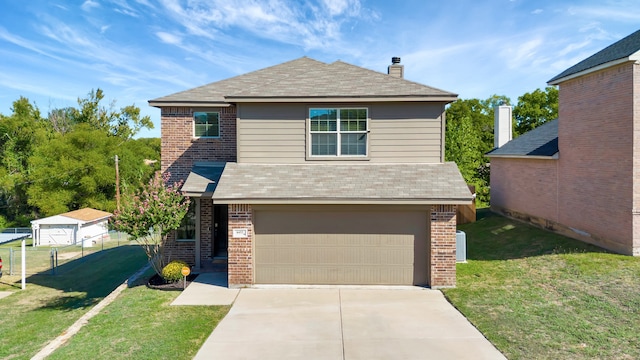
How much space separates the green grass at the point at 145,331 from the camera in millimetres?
6508

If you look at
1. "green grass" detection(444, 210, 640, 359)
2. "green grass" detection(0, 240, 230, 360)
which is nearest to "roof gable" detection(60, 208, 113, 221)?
"green grass" detection(0, 240, 230, 360)

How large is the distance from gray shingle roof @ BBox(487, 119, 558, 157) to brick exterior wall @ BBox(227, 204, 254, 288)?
12.6 meters

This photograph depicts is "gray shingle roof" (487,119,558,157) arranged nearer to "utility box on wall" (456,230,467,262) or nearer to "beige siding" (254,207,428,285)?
"utility box on wall" (456,230,467,262)

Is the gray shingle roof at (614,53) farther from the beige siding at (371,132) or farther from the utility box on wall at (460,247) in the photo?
the utility box on wall at (460,247)

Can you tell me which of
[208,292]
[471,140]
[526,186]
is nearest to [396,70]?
[526,186]

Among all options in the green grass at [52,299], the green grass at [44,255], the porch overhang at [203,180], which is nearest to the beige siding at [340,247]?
the porch overhang at [203,180]

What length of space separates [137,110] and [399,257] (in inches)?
1736

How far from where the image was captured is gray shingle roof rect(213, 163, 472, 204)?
977 centimetres

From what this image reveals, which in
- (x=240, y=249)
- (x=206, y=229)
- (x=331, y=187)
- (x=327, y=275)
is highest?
(x=331, y=187)

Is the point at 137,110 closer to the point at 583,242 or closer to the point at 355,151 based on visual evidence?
the point at 355,151

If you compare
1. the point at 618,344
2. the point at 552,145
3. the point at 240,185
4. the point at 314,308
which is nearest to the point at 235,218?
the point at 240,185

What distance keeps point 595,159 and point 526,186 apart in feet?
16.9

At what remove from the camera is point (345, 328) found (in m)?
7.55

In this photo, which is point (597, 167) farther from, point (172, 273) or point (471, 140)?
point (471, 140)
